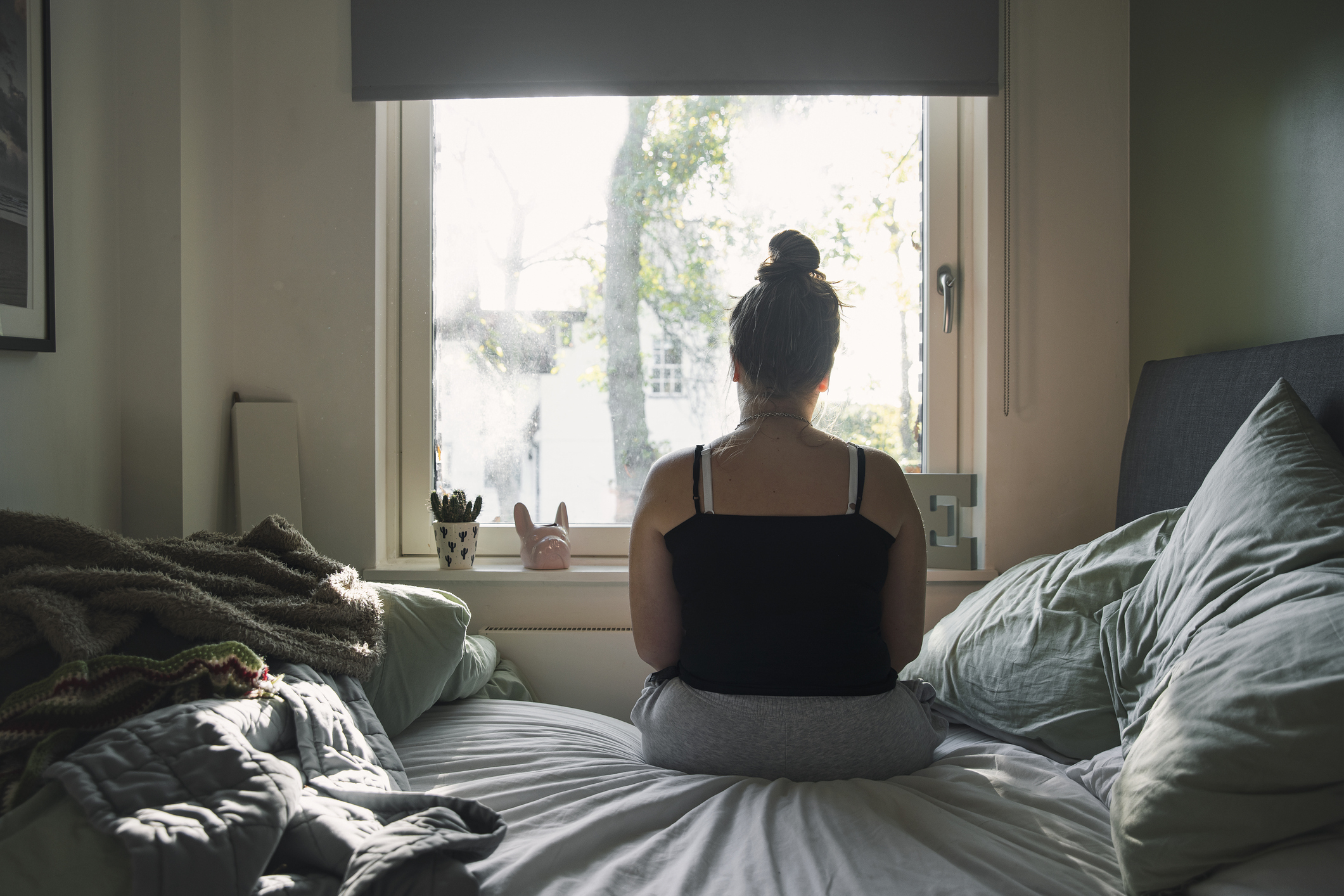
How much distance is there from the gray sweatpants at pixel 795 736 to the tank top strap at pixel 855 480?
0.29 m

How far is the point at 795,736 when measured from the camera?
1.19m

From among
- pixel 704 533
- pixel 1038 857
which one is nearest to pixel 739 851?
pixel 1038 857

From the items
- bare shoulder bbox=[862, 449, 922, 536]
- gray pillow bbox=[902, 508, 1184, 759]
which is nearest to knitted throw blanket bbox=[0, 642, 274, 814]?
bare shoulder bbox=[862, 449, 922, 536]

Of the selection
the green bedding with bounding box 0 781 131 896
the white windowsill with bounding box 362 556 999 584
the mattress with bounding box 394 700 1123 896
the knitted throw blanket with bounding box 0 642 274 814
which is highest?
the knitted throw blanket with bounding box 0 642 274 814

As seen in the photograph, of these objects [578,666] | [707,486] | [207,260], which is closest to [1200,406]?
[707,486]

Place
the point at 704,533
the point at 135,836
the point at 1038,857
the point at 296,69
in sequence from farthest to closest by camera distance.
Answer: the point at 296,69 → the point at 704,533 → the point at 1038,857 → the point at 135,836

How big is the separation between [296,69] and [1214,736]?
Answer: 226cm

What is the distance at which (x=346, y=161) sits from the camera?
204cm

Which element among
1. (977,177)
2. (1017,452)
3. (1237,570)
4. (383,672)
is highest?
(977,177)

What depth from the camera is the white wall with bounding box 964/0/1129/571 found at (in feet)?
6.63

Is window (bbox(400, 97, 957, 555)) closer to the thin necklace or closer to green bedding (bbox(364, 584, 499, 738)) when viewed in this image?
green bedding (bbox(364, 584, 499, 738))

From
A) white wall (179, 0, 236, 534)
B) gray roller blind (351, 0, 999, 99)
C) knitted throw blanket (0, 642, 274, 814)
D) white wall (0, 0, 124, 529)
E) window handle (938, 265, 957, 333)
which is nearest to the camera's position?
knitted throw blanket (0, 642, 274, 814)

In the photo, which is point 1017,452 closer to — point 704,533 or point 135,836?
point 704,533

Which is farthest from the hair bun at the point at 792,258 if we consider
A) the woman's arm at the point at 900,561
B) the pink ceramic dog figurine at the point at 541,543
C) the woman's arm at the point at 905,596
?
the pink ceramic dog figurine at the point at 541,543
